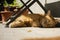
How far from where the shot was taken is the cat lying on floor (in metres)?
2.86

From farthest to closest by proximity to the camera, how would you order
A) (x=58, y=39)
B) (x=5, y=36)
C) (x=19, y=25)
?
1. (x=19, y=25)
2. (x=5, y=36)
3. (x=58, y=39)

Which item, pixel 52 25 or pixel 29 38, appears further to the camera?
pixel 52 25

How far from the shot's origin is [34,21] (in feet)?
10.0

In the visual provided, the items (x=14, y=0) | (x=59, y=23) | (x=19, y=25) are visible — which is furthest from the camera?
(x=14, y=0)

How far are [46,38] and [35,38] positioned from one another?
0.13 m

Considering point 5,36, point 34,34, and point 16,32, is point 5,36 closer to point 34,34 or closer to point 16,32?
point 16,32

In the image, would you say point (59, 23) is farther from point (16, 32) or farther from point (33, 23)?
point (16, 32)

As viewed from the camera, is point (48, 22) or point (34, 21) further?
point (34, 21)

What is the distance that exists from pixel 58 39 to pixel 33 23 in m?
0.93

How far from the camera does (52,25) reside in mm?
2873

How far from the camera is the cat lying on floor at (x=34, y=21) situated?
2859mm

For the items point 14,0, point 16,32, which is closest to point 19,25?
point 16,32

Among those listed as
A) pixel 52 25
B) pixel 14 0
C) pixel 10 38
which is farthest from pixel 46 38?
pixel 14 0

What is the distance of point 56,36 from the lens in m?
2.26
